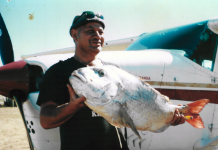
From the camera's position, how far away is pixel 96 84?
1.00m

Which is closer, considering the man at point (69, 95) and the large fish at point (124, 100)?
the large fish at point (124, 100)

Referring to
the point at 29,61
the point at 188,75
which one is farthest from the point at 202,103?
the point at 29,61

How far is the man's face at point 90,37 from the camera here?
4.28 ft

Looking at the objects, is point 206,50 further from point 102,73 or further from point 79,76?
point 79,76

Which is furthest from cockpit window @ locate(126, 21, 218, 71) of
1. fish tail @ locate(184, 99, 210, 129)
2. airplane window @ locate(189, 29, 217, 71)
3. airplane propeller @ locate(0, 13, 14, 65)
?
airplane propeller @ locate(0, 13, 14, 65)

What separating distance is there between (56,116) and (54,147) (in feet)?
3.94

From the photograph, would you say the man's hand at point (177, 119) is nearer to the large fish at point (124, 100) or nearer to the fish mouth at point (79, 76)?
the large fish at point (124, 100)

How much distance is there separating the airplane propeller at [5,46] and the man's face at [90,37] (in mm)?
1773

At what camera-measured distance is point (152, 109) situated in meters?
1.23

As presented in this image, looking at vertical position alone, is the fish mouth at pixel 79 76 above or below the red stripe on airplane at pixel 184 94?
above

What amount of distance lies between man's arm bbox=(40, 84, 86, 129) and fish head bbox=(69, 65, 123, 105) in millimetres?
59

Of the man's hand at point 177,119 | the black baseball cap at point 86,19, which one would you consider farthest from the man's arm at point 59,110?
the man's hand at point 177,119

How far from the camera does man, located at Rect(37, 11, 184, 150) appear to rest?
1251 millimetres

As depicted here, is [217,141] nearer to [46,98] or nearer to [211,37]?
[211,37]
